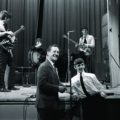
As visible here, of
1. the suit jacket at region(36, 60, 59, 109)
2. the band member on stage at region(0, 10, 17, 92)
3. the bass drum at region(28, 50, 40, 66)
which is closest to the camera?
the suit jacket at region(36, 60, 59, 109)

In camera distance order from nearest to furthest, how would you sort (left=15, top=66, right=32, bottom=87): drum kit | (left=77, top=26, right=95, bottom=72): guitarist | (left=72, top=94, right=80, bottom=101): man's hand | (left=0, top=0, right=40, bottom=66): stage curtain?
(left=72, top=94, right=80, bottom=101): man's hand < (left=77, top=26, right=95, bottom=72): guitarist < (left=15, top=66, right=32, bottom=87): drum kit < (left=0, top=0, right=40, bottom=66): stage curtain

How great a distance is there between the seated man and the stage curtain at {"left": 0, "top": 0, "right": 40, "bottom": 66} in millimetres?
5040

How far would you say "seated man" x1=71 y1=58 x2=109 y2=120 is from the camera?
10.5ft

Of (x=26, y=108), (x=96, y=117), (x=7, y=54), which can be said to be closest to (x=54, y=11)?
(x=7, y=54)

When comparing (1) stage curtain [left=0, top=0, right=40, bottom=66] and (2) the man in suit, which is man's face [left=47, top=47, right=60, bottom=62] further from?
(1) stage curtain [left=0, top=0, right=40, bottom=66]

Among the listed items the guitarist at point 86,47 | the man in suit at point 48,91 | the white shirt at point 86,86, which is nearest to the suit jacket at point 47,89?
the man in suit at point 48,91

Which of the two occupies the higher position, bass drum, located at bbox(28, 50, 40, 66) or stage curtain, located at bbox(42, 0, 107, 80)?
stage curtain, located at bbox(42, 0, 107, 80)

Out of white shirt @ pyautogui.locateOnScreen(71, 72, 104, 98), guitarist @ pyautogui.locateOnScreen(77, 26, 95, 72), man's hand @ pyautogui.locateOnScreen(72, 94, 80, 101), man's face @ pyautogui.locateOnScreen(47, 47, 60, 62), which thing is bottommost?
man's hand @ pyautogui.locateOnScreen(72, 94, 80, 101)

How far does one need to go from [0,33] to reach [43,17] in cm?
350

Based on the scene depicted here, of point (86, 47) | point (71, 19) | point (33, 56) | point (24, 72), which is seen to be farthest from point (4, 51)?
point (71, 19)

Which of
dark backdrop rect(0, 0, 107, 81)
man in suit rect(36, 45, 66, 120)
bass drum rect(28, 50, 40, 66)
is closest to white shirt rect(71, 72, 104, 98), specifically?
man in suit rect(36, 45, 66, 120)

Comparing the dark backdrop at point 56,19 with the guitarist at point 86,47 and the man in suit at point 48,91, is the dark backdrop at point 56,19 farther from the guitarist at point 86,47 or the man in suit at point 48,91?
the man in suit at point 48,91

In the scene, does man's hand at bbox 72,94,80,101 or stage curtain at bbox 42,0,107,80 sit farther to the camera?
stage curtain at bbox 42,0,107,80

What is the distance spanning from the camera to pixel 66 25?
335 inches
